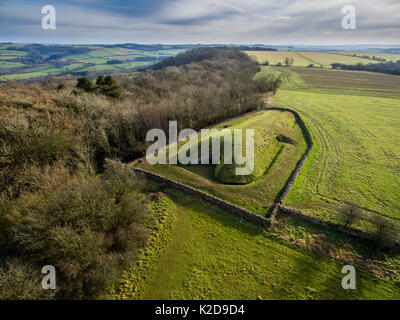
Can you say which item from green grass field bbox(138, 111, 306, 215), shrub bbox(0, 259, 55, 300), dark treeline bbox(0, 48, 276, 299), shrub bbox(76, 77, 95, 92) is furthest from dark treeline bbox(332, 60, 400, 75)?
shrub bbox(0, 259, 55, 300)

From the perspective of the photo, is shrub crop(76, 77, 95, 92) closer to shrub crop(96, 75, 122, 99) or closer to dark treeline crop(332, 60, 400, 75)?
shrub crop(96, 75, 122, 99)

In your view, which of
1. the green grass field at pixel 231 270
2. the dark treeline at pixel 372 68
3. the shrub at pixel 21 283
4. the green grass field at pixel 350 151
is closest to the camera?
the shrub at pixel 21 283

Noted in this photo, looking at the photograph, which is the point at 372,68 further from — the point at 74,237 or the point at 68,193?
the point at 74,237

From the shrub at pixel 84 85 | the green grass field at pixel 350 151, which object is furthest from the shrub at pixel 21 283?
the shrub at pixel 84 85

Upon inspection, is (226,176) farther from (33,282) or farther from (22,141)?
(22,141)

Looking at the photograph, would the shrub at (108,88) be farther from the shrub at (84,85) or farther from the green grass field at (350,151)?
the green grass field at (350,151)

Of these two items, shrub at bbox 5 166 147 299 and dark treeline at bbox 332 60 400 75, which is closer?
shrub at bbox 5 166 147 299
